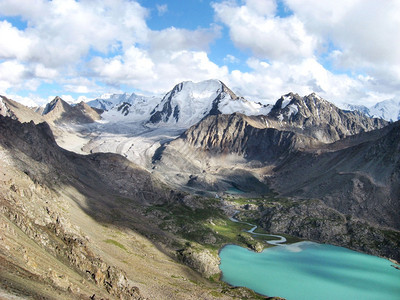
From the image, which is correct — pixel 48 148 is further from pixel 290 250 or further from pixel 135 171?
pixel 290 250

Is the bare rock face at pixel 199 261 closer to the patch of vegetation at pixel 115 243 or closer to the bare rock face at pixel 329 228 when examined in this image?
the patch of vegetation at pixel 115 243

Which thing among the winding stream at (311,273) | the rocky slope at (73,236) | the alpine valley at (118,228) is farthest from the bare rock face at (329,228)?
the rocky slope at (73,236)

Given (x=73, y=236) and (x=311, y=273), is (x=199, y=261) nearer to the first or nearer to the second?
(x=311, y=273)

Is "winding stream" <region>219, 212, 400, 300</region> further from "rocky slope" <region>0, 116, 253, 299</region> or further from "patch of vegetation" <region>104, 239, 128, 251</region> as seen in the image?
"patch of vegetation" <region>104, 239, 128, 251</region>

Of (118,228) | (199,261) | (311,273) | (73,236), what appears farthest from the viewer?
(311,273)

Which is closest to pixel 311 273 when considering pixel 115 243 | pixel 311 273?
pixel 311 273

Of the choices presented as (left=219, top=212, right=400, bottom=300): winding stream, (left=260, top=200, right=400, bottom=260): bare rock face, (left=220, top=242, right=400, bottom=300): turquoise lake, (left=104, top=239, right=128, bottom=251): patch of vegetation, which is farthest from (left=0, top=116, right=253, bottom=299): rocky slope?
(left=260, top=200, right=400, bottom=260): bare rock face

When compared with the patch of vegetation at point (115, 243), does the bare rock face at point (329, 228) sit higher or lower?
higher

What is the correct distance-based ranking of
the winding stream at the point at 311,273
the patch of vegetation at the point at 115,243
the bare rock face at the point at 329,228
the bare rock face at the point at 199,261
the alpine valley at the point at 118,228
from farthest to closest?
the bare rock face at the point at 329,228
the bare rock face at the point at 199,261
the winding stream at the point at 311,273
the patch of vegetation at the point at 115,243
the alpine valley at the point at 118,228
